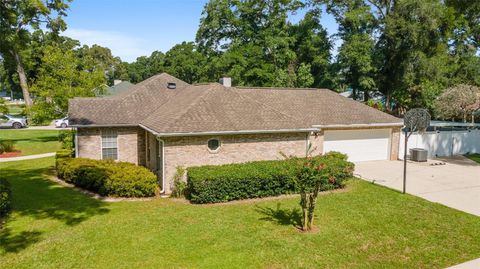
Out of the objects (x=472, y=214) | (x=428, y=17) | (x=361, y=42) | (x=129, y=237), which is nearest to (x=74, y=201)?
(x=129, y=237)

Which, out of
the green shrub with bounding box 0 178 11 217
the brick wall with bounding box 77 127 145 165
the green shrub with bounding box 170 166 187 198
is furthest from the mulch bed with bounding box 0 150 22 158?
the green shrub with bounding box 170 166 187 198

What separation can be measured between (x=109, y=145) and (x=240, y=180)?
8731mm

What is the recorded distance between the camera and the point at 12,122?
131 ft

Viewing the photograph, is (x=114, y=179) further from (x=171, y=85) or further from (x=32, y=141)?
(x=32, y=141)

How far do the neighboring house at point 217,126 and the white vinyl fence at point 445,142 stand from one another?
163 centimetres

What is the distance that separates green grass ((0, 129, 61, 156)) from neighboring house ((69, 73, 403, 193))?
9095mm

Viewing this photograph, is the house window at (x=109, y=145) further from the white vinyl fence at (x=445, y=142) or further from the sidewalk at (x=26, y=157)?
the white vinyl fence at (x=445, y=142)

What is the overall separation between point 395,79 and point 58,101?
30129mm

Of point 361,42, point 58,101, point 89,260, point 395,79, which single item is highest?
point 361,42

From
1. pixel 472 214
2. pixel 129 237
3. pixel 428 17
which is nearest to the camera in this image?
pixel 129 237

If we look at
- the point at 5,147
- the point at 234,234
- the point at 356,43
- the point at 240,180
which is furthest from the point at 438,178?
the point at 5,147

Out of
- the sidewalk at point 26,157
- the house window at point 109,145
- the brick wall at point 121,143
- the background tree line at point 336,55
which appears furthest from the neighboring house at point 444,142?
the sidewalk at point 26,157

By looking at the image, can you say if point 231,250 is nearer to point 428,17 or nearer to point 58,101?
point 58,101

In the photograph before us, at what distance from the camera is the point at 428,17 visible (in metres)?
30.4
